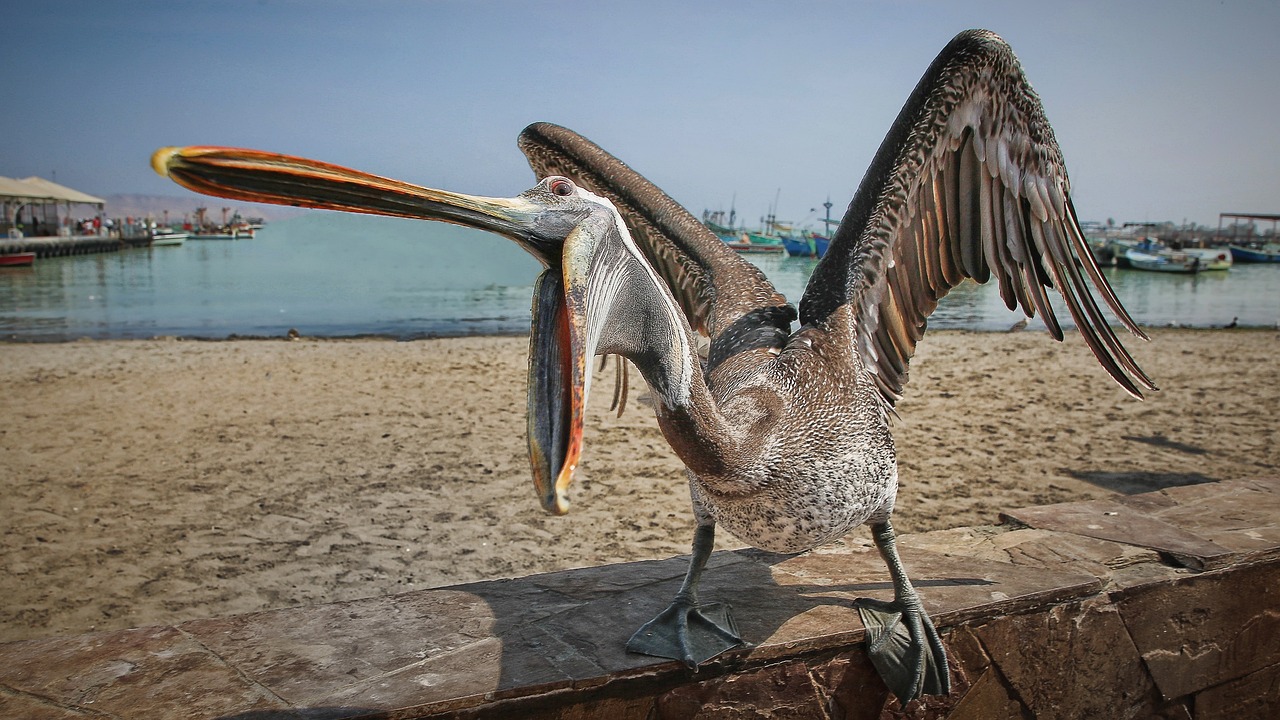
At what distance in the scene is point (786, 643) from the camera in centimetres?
254

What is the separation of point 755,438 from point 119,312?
2175cm

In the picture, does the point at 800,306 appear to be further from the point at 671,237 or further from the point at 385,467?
the point at 385,467

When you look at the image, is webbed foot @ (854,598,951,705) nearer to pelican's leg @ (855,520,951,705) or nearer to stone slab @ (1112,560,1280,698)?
pelican's leg @ (855,520,951,705)

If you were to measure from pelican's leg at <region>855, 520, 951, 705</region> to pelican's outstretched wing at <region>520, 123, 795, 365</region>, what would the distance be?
1022 mm

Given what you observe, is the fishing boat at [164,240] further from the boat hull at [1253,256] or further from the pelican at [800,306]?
the boat hull at [1253,256]

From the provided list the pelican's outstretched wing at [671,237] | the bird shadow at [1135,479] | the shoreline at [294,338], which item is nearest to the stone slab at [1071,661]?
the pelican's outstretched wing at [671,237]

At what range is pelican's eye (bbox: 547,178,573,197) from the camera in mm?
1691

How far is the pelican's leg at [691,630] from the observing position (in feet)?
7.93

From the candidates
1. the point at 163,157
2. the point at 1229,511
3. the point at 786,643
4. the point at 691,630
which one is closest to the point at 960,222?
the point at 786,643

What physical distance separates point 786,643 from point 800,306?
1249 millimetres

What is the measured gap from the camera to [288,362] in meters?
10.8

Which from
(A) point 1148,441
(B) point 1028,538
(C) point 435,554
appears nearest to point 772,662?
(B) point 1028,538

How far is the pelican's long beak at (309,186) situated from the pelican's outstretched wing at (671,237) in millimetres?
1756

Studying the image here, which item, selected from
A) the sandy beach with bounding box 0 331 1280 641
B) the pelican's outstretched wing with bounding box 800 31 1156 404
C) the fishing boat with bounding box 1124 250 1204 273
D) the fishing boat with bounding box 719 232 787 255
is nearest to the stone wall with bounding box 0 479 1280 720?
the pelican's outstretched wing with bounding box 800 31 1156 404
